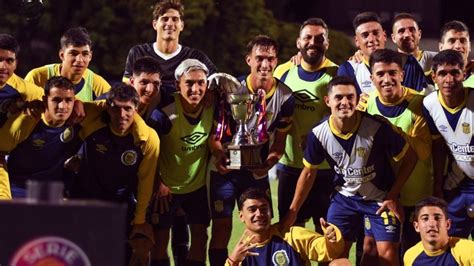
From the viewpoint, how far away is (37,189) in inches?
86.0

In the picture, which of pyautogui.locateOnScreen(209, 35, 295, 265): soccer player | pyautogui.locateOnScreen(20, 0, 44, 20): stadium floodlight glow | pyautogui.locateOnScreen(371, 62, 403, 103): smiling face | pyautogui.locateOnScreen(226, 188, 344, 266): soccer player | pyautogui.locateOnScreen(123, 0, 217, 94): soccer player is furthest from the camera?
pyautogui.locateOnScreen(20, 0, 44, 20): stadium floodlight glow

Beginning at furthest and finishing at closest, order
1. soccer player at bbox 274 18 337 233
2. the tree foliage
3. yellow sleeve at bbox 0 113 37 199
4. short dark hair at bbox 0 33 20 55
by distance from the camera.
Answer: the tree foliage < soccer player at bbox 274 18 337 233 < short dark hair at bbox 0 33 20 55 < yellow sleeve at bbox 0 113 37 199

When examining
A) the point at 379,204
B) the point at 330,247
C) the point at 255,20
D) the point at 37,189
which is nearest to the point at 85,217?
the point at 37,189

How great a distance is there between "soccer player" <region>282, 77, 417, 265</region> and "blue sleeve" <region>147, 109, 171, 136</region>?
78 cm

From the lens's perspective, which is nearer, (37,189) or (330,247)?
(37,189)

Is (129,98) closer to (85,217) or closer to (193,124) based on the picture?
(193,124)

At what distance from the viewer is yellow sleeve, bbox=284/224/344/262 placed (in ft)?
17.1

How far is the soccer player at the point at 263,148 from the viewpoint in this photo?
5.90 metres

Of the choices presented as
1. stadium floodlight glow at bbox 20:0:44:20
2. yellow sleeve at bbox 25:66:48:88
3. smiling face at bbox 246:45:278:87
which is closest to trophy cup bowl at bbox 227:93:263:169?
smiling face at bbox 246:45:278:87

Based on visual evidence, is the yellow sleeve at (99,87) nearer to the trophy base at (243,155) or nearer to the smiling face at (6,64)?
the smiling face at (6,64)

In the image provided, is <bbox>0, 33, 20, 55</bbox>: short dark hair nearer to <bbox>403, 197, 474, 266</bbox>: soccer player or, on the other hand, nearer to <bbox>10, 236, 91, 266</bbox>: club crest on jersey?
<bbox>403, 197, 474, 266</bbox>: soccer player

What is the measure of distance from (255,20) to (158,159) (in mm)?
8916

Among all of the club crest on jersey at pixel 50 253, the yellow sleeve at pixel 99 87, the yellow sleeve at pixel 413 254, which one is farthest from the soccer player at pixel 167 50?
the club crest on jersey at pixel 50 253

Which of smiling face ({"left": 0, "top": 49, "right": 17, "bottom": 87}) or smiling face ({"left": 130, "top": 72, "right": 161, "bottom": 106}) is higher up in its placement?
smiling face ({"left": 0, "top": 49, "right": 17, "bottom": 87})
